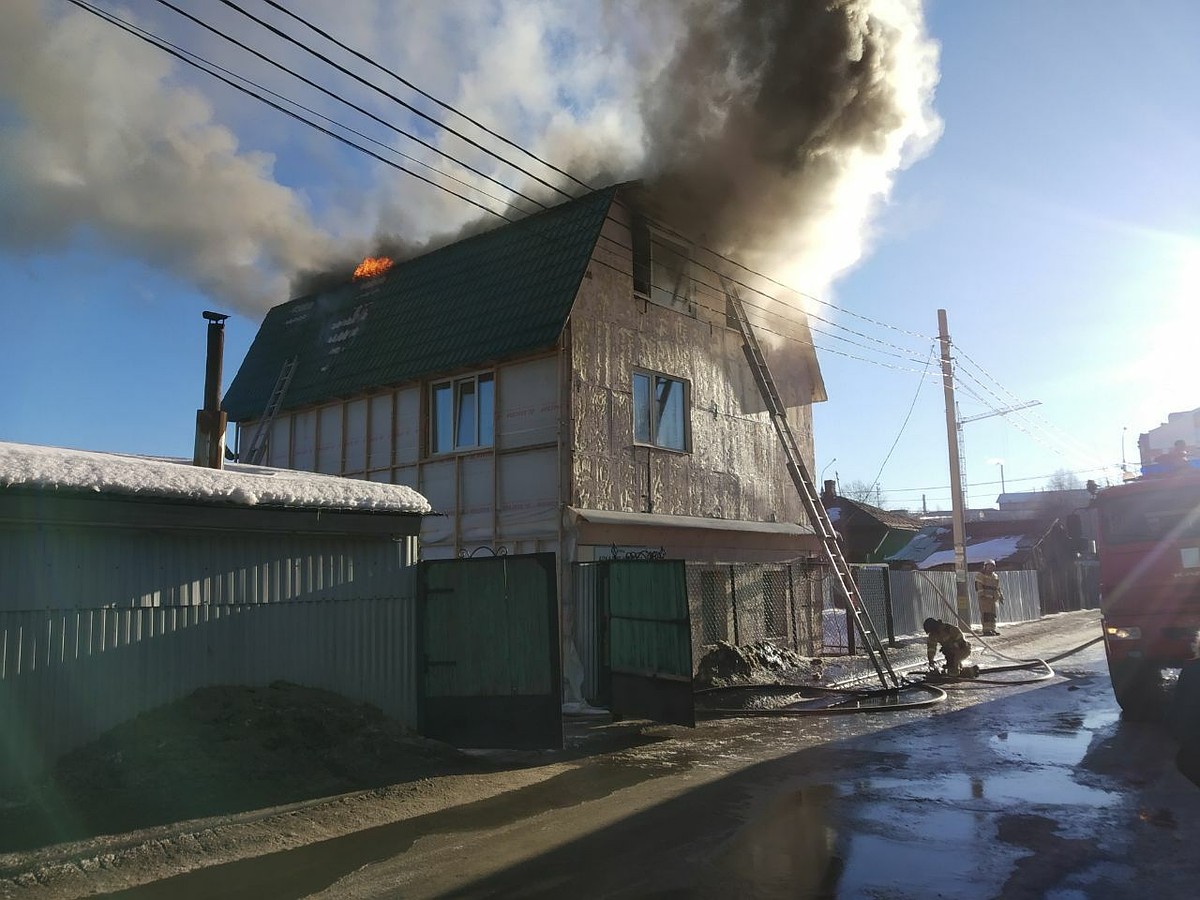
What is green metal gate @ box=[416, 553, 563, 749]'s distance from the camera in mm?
8680

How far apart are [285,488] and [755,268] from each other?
1095 centimetres

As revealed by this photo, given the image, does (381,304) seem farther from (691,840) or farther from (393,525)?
(691,840)

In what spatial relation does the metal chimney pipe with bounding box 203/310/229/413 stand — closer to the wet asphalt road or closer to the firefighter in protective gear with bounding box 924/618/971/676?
the wet asphalt road

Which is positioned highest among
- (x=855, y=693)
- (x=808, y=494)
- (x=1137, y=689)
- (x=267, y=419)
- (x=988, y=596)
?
(x=267, y=419)

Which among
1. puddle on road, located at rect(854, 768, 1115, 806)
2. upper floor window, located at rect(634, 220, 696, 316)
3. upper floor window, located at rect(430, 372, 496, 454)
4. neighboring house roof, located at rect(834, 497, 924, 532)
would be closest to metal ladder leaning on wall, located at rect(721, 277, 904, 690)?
upper floor window, located at rect(634, 220, 696, 316)

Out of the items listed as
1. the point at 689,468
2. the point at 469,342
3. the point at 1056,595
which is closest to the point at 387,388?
the point at 469,342

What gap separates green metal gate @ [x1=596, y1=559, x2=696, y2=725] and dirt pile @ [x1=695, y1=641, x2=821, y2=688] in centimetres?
253

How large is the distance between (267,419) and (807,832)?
15335 millimetres

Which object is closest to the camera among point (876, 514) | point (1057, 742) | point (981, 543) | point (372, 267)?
point (1057, 742)

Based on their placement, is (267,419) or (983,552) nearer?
(267,419)

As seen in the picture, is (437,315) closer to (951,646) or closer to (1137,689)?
(951,646)

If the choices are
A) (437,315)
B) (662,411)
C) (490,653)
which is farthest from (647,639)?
(437,315)

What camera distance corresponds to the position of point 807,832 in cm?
581

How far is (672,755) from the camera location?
346 inches
